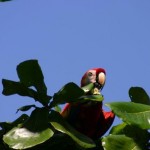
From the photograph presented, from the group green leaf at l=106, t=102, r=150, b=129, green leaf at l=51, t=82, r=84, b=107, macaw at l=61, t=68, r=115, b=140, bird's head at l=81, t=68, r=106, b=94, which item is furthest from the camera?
bird's head at l=81, t=68, r=106, b=94

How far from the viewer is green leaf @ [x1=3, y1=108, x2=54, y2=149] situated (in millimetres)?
931

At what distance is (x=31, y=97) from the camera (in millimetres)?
1089

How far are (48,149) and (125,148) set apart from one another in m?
0.22

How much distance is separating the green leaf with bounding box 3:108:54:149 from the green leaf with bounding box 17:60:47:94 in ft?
0.25

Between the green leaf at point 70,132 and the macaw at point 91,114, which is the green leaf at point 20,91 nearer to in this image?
the green leaf at point 70,132

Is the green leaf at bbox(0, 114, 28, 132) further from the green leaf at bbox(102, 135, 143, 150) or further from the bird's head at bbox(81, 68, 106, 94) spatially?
the bird's head at bbox(81, 68, 106, 94)

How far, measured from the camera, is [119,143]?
0.98m

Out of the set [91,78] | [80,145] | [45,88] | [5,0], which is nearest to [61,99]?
[45,88]

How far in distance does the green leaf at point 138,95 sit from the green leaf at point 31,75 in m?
0.26

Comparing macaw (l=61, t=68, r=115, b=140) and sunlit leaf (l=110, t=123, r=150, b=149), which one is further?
macaw (l=61, t=68, r=115, b=140)

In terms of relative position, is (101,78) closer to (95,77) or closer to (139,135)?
(95,77)

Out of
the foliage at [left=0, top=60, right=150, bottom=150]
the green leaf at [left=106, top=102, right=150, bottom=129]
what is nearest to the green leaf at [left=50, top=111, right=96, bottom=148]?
the foliage at [left=0, top=60, right=150, bottom=150]

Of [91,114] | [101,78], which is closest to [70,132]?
[91,114]

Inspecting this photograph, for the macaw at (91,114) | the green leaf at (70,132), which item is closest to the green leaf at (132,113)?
the green leaf at (70,132)
